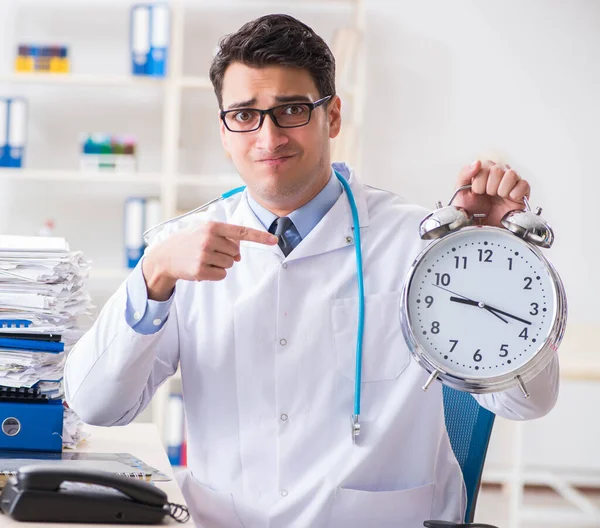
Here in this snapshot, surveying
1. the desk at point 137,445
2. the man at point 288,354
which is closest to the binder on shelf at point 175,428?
the desk at point 137,445

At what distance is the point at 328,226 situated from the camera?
1.75 metres

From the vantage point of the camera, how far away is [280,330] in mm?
1681

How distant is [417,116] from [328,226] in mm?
2920

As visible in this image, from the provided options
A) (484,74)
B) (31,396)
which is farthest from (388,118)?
(31,396)

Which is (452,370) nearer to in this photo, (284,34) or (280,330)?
(280,330)

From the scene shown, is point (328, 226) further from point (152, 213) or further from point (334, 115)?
point (152, 213)

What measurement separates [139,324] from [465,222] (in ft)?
1.88

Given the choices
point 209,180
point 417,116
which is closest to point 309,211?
Result: point 209,180

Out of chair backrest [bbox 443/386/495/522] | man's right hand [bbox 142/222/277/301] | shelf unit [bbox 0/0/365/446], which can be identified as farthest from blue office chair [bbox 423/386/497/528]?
shelf unit [bbox 0/0/365/446]

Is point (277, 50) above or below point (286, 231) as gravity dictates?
above

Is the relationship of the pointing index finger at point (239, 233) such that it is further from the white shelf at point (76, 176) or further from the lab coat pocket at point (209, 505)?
the white shelf at point (76, 176)

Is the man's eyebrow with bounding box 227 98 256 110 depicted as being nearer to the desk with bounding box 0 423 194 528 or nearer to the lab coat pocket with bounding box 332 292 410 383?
the lab coat pocket with bounding box 332 292 410 383

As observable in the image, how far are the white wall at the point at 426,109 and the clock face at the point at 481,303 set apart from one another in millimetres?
3112

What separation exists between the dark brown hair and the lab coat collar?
218 millimetres
